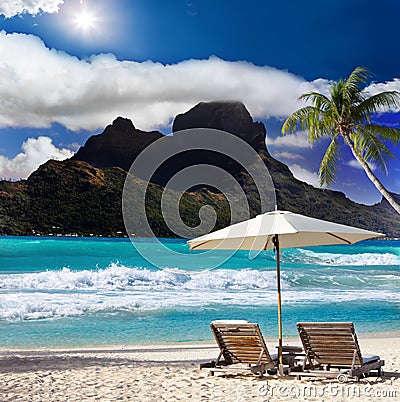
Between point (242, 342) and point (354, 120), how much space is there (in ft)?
24.4

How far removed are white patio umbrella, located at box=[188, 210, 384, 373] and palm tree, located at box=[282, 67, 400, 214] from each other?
18.8 ft

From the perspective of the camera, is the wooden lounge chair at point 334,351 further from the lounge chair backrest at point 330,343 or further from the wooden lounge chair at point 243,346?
the wooden lounge chair at point 243,346

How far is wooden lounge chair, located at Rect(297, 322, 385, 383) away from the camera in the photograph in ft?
19.8

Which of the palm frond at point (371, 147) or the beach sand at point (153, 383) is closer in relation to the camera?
the beach sand at point (153, 383)

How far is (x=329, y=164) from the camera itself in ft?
45.1

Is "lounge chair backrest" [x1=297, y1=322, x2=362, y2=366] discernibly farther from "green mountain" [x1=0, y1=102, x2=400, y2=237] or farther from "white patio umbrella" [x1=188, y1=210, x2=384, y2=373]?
"green mountain" [x1=0, y1=102, x2=400, y2=237]

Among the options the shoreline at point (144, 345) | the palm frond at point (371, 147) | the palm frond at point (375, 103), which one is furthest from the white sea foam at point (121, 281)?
the palm frond at point (375, 103)

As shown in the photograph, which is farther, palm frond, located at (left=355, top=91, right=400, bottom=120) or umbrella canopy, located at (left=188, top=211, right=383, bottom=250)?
palm frond, located at (left=355, top=91, right=400, bottom=120)

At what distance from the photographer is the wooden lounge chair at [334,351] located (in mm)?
6031

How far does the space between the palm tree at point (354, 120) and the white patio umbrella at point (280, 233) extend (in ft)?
18.8

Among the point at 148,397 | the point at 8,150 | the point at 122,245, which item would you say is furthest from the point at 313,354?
the point at 8,150

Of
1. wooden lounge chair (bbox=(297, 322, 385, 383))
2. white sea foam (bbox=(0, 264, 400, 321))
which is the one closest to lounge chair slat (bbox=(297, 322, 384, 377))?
wooden lounge chair (bbox=(297, 322, 385, 383))

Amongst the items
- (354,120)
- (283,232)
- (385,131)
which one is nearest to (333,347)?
(283,232)

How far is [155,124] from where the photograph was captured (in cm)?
5750
